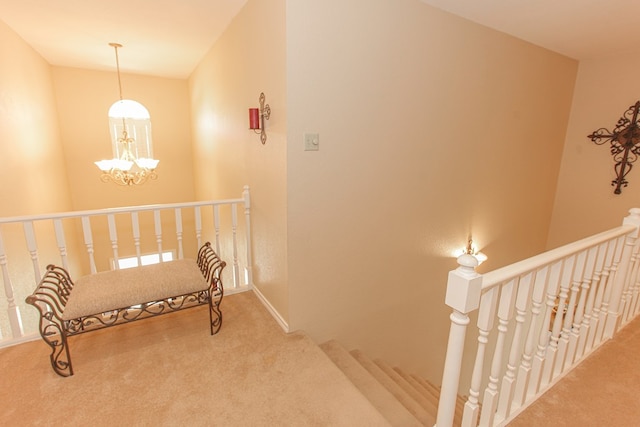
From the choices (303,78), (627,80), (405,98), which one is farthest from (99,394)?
(627,80)

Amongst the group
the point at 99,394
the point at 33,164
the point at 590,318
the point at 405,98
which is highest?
the point at 405,98

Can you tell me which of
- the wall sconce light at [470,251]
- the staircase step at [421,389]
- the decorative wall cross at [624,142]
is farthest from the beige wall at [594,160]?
the staircase step at [421,389]

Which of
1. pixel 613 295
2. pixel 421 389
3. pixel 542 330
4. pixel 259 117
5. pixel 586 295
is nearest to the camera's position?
pixel 542 330

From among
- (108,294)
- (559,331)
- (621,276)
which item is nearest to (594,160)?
(621,276)

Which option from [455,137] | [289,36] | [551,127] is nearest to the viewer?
[289,36]

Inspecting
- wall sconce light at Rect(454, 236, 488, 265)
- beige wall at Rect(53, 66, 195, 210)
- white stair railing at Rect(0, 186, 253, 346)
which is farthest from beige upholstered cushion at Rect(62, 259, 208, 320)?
beige wall at Rect(53, 66, 195, 210)

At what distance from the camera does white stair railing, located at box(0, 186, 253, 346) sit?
2182 millimetres

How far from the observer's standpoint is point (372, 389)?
2039 millimetres

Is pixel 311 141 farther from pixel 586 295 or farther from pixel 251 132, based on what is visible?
pixel 586 295

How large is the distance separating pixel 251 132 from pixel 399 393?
2293 millimetres

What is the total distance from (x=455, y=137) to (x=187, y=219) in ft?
15.0

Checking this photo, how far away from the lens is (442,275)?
311 cm

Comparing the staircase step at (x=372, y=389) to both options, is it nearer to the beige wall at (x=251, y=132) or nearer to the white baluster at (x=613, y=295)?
the beige wall at (x=251, y=132)

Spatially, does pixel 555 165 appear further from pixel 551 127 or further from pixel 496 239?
pixel 496 239
